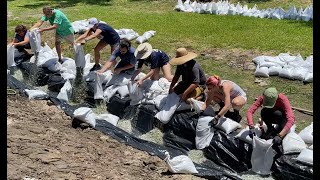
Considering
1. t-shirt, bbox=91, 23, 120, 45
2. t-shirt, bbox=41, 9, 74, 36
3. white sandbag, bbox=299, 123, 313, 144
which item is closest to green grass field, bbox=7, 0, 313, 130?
white sandbag, bbox=299, 123, 313, 144

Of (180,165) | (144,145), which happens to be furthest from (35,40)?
(180,165)

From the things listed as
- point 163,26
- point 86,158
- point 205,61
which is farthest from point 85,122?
point 163,26

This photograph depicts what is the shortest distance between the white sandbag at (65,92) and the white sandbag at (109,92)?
686 millimetres

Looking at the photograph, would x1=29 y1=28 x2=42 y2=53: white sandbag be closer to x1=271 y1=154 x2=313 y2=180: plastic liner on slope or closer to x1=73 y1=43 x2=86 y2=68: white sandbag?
x1=73 y1=43 x2=86 y2=68: white sandbag

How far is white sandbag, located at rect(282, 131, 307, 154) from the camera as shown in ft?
15.8

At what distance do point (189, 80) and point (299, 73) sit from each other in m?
2.29

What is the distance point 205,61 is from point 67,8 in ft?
26.0

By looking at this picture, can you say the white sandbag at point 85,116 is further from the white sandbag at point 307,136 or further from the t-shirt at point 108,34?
the white sandbag at point 307,136

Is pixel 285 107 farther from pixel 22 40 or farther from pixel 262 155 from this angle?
pixel 22 40

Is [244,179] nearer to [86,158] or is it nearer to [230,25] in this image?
[86,158]

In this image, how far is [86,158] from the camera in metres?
5.04

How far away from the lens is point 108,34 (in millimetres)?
7590

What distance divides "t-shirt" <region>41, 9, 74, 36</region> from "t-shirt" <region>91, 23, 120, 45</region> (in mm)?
632

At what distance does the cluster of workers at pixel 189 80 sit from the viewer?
4.98 metres
